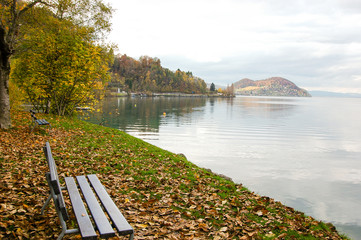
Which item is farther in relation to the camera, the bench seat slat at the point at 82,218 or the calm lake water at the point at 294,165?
the calm lake water at the point at 294,165

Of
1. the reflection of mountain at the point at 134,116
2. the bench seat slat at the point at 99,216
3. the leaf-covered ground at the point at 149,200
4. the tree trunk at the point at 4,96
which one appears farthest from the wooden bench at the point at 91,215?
the reflection of mountain at the point at 134,116

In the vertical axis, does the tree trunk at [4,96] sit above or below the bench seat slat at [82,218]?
above

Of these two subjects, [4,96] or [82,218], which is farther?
[4,96]

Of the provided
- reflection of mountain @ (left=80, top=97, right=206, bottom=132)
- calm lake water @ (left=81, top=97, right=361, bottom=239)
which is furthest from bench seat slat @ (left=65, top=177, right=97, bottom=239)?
reflection of mountain @ (left=80, top=97, right=206, bottom=132)

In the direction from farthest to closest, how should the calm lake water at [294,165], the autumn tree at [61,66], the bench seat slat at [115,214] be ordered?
the autumn tree at [61,66], the calm lake water at [294,165], the bench seat slat at [115,214]

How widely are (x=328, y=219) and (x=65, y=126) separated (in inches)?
673

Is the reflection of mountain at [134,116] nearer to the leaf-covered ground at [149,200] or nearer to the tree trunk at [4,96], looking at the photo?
the tree trunk at [4,96]

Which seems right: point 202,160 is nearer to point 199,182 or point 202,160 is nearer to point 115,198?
point 199,182

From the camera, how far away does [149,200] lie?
7664 mm

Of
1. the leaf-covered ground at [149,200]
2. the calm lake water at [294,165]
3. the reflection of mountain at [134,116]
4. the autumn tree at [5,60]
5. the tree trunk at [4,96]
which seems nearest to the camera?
the leaf-covered ground at [149,200]

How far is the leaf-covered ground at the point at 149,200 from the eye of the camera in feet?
18.9

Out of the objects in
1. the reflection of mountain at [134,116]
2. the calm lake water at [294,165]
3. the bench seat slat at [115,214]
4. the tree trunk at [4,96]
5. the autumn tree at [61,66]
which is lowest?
the calm lake water at [294,165]

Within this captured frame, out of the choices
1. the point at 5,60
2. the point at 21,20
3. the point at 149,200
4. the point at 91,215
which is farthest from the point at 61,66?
the point at 91,215

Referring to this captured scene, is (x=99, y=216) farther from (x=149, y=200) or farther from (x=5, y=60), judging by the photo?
(x=5, y=60)
